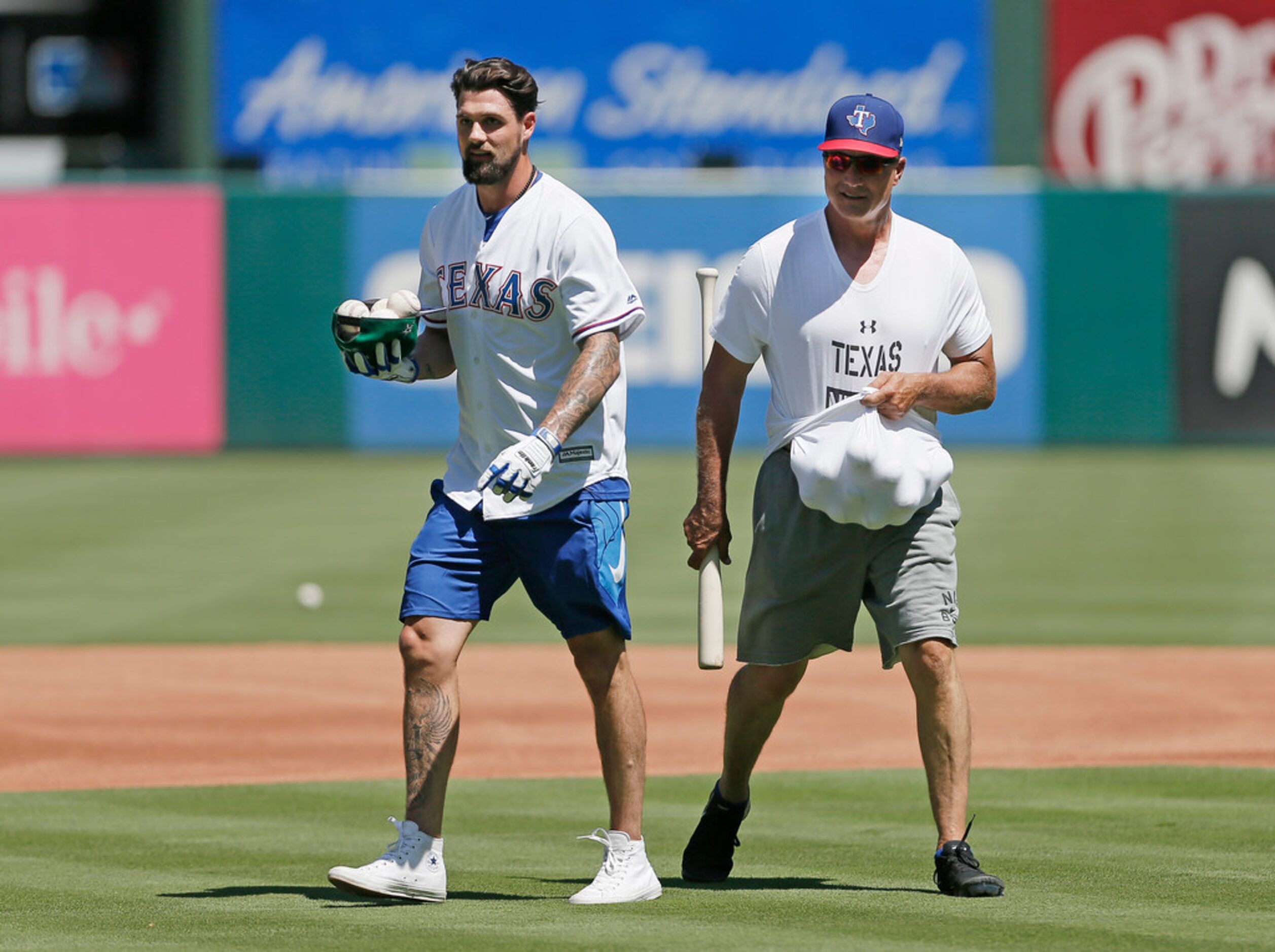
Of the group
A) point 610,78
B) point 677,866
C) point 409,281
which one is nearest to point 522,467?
point 677,866

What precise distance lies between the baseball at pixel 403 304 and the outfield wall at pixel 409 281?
17.0 meters

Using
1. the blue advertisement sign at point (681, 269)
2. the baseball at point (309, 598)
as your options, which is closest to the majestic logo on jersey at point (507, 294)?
the baseball at point (309, 598)

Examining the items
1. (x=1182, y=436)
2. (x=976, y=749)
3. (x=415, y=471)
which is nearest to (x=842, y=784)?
(x=976, y=749)

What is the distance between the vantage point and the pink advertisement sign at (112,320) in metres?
23.5

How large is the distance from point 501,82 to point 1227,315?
18492 millimetres

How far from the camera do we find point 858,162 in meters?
6.33

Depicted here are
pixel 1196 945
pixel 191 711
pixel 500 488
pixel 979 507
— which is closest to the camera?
pixel 1196 945

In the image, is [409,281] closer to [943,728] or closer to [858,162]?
[858,162]

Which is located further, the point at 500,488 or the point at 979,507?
the point at 979,507

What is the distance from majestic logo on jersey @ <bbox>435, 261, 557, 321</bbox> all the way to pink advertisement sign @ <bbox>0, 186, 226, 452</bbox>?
17.9 metres

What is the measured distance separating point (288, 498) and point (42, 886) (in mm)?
13461

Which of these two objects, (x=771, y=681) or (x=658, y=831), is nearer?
(x=771, y=681)

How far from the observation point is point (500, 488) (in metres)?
6.07

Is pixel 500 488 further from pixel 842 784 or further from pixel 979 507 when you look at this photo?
pixel 979 507
